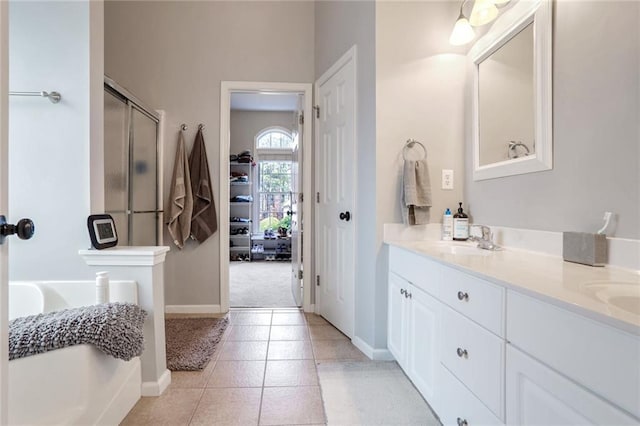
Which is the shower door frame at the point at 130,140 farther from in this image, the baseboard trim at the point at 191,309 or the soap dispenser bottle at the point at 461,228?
the soap dispenser bottle at the point at 461,228

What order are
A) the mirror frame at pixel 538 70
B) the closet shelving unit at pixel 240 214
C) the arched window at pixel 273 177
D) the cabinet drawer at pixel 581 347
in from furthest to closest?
the arched window at pixel 273 177
the closet shelving unit at pixel 240 214
the mirror frame at pixel 538 70
the cabinet drawer at pixel 581 347

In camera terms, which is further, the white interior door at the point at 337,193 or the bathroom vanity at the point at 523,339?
the white interior door at the point at 337,193

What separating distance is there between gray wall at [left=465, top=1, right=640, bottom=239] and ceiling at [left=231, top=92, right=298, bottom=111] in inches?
167

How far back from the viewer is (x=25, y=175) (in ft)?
5.00

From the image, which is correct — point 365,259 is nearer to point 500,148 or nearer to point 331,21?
point 500,148

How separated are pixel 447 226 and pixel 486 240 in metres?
0.28

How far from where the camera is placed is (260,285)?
3.96 metres

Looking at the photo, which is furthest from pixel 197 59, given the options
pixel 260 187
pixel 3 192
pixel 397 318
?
pixel 260 187

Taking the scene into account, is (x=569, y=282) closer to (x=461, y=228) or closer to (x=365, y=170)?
(x=461, y=228)

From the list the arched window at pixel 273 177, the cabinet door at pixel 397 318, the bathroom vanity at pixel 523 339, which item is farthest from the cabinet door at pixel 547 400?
the arched window at pixel 273 177

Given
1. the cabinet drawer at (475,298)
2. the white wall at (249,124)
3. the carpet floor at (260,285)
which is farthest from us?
the white wall at (249,124)

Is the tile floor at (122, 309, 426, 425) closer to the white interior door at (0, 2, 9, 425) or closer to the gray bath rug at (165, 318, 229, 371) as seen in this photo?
the gray bath rug at (165, 318, 229, 371)

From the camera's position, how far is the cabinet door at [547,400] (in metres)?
0.64

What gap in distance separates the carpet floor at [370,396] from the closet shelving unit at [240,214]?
158 inches
